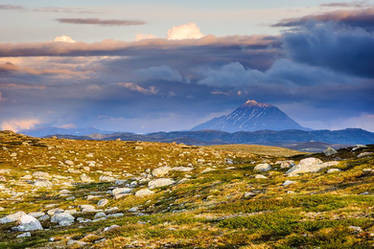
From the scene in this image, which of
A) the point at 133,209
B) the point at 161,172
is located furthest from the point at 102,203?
the point at 161,172

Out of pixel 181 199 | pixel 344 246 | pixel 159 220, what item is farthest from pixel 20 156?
pixel 344 246

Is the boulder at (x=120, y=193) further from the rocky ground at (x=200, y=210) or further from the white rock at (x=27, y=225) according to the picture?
the white rock at (x=27, y=225)

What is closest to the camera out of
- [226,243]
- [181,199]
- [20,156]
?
[226,243]

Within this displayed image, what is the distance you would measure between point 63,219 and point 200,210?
53.3ft

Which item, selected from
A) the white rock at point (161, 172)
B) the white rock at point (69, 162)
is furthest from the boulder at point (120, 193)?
the white rock at point (69, 162)

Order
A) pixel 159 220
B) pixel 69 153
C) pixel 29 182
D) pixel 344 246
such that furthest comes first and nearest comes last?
1. pixel 69 153
2. pixel 29 182
3. pixel 159 220
4. pixel 344 246

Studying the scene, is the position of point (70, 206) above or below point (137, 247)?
below

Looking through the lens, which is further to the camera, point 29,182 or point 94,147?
point 94,147

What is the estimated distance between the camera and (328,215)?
20297 mm

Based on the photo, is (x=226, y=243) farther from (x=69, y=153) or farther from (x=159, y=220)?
(x=69, y=153)

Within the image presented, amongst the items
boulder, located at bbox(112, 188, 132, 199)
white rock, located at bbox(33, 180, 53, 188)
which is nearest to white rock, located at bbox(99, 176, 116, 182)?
white rock, located at bbox(33, 180, 53, 188)

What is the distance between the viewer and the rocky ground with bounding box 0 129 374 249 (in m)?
17.8

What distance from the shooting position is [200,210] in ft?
91.7

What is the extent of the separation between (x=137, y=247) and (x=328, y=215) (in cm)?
1186
